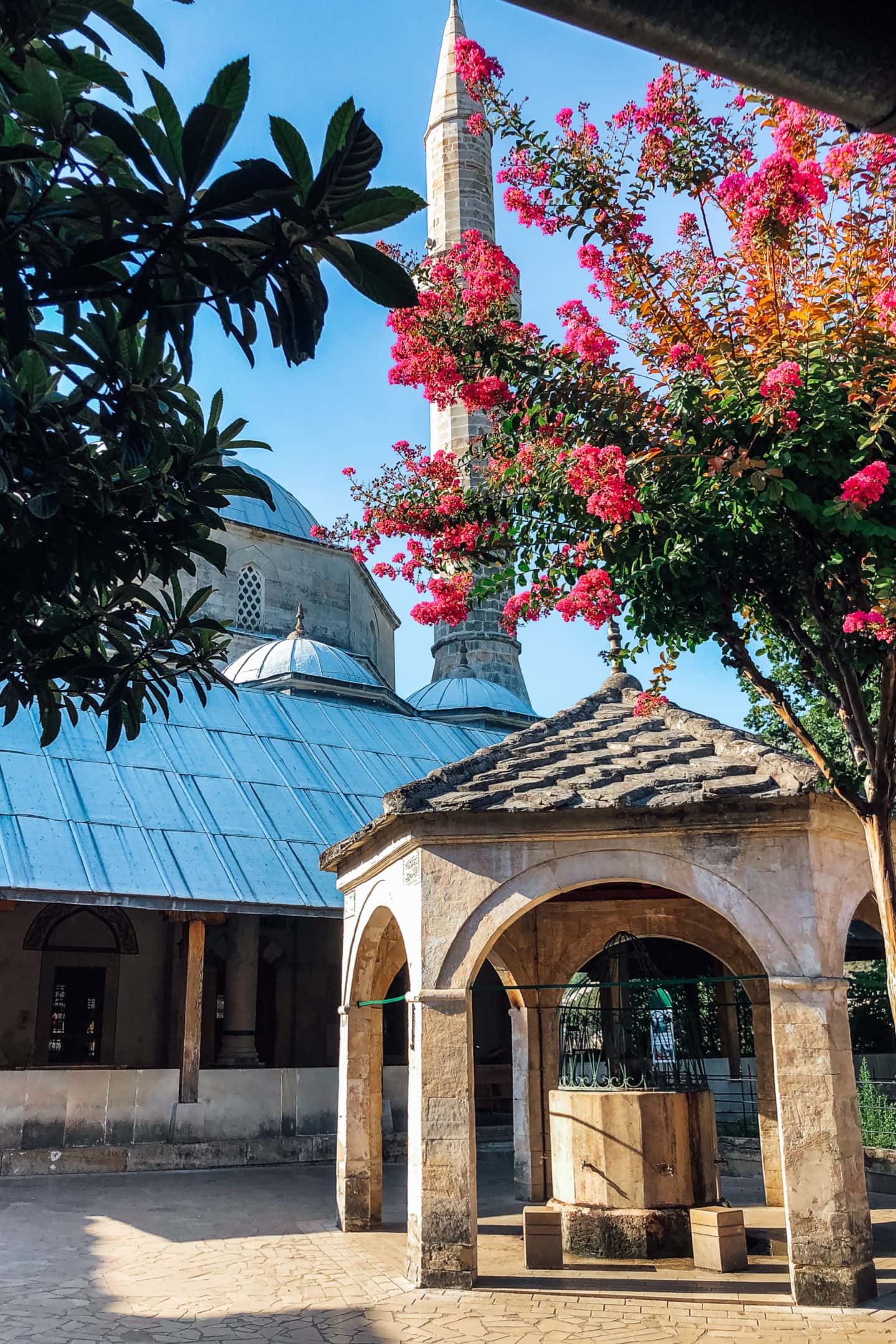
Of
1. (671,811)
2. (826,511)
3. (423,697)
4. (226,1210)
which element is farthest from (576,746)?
(423,697)

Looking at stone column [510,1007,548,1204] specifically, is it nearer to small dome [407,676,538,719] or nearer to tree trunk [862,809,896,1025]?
tree trunk [862,809,896,1025]

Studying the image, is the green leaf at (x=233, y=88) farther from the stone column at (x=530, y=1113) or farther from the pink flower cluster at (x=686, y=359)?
the stone column at (x=530, y=1113)

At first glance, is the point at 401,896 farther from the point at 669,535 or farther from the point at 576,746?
the point at 669,535

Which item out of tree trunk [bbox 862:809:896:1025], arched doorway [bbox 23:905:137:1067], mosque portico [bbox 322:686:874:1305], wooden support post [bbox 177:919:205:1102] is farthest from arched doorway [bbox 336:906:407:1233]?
arched doorway [bbox 23:905:137:1067]

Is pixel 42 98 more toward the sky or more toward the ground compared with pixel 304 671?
more toward the ground

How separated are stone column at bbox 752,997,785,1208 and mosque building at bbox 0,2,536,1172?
Answer: 5455 millimetres

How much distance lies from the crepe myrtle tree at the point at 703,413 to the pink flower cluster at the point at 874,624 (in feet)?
0.05

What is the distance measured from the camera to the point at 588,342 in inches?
227

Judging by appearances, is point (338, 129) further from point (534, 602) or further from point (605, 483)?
point (534, 602)

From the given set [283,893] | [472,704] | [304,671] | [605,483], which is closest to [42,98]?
[605,483]

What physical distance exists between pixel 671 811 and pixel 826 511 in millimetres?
2892

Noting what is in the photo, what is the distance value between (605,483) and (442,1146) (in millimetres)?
4339

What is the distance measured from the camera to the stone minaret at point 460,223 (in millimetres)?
27359

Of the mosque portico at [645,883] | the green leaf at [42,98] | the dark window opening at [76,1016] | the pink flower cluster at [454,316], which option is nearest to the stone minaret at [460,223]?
the dark window opening at [76,1016]
